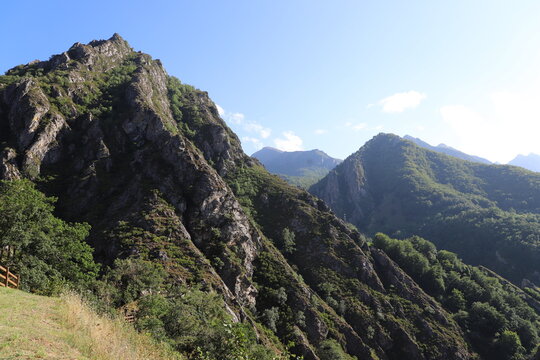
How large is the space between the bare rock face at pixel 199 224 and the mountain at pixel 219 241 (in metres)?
0.37

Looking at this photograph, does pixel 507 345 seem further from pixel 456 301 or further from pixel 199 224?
pixel 199 224

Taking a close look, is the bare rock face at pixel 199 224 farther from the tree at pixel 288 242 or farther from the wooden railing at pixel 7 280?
the wooden railing at pixel 7 280

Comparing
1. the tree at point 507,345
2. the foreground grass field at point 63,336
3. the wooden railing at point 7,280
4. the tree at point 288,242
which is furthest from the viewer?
the tree at point 288,242

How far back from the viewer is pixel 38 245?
3622 centimetres

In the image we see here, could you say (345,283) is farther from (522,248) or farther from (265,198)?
(522,248)

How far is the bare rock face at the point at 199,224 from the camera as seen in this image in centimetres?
6956

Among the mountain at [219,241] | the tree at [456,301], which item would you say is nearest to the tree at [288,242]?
the mountain at [219,241]

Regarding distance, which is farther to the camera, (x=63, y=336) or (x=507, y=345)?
(x=507, y=345)

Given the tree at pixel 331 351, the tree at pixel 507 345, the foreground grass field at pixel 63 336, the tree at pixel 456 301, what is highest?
the foreground grass field at pixel 63 336

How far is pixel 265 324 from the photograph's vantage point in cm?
6988

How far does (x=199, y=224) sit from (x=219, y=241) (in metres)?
7.38

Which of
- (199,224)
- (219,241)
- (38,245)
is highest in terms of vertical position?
(38,245)

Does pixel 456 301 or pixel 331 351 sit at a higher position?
pixel 331 351

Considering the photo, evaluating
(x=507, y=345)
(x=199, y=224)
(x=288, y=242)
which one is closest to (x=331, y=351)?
(x=288, y=242)
